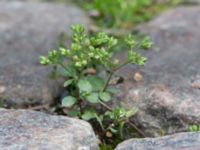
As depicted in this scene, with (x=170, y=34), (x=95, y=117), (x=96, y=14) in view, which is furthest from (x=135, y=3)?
(x=95, y=117)

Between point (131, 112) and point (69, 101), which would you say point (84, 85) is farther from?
point (131, 112)

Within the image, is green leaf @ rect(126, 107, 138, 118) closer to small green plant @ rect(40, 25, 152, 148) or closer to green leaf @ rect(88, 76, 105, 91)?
small green plant @ rect(40, 25, 152, 148)

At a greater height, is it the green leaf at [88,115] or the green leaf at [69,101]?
the green leaf at [69,101]

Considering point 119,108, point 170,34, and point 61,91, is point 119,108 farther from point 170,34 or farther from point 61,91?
point 170,34

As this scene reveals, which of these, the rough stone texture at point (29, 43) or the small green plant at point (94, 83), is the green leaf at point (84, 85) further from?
the rough stone texture at point (29, 43)

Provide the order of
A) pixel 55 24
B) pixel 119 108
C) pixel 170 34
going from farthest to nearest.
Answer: pixel 55 24 → pixel 170 34 → pixel 119 108

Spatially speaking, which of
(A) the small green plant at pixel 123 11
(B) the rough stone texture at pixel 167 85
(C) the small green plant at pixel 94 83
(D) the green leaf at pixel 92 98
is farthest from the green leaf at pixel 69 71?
(A) the small green plant at pixel 123 11
